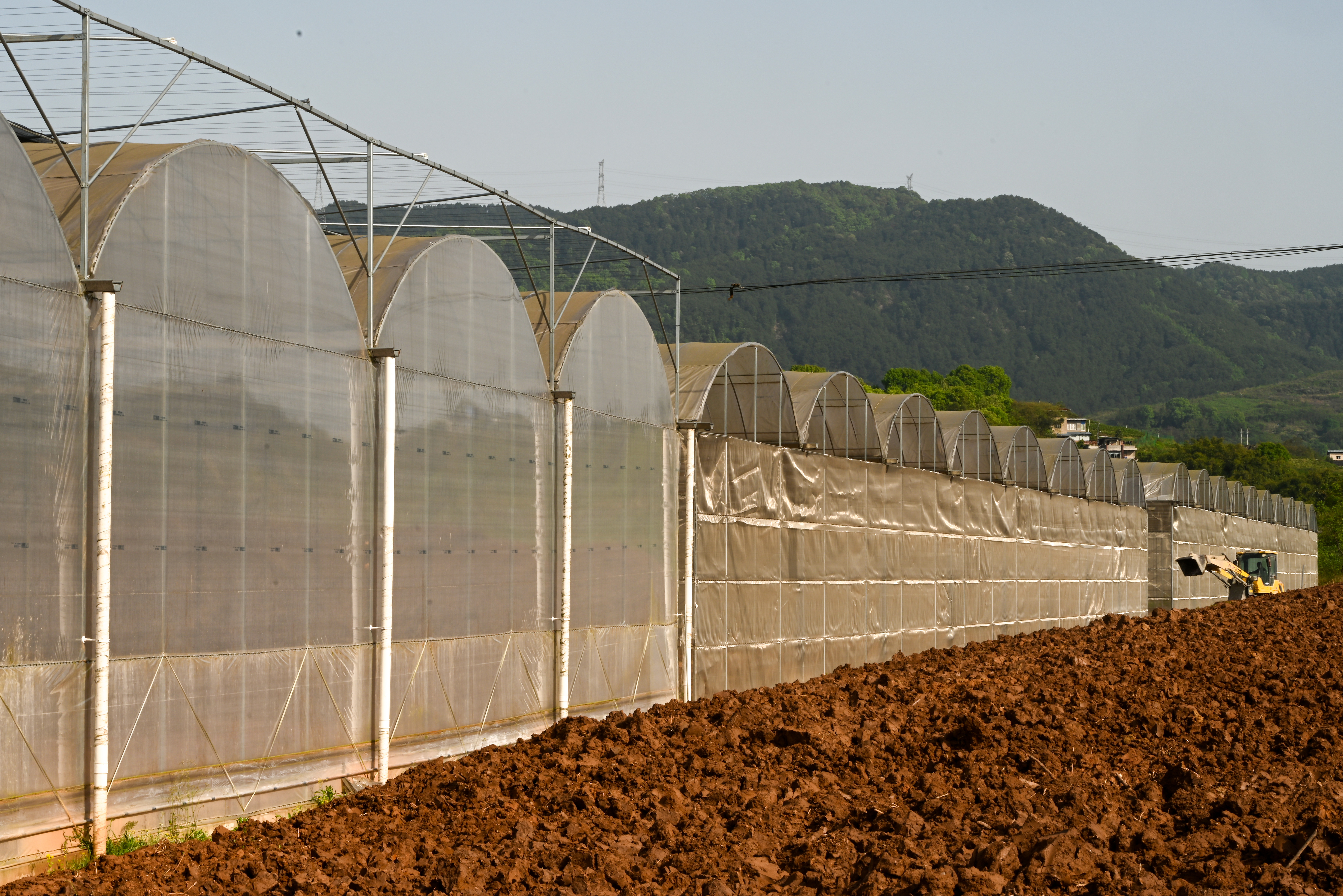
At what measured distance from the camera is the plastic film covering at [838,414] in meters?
22.7

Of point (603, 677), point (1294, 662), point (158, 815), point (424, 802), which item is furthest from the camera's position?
point (1294, 662)

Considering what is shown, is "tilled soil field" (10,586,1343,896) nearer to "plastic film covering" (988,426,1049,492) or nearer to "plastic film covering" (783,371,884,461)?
"plastic film covering" (783,371,884,461)

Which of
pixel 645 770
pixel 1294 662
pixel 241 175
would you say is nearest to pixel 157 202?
pixel 241 175

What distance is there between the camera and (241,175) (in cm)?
1073

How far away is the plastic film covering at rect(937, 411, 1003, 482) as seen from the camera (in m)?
29.1

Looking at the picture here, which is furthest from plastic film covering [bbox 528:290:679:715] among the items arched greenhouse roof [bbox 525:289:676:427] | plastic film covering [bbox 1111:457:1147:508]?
plastic film covering [bbox 1111:457:1147:508]

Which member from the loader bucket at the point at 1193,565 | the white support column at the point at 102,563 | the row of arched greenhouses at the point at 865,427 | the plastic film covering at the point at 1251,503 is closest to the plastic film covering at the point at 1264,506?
the plastic film covering at the point at 1251,503

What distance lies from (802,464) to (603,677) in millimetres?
6429

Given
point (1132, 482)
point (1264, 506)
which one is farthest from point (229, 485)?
point (1264, 506)

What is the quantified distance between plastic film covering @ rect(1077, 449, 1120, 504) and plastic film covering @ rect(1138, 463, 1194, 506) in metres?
8.36

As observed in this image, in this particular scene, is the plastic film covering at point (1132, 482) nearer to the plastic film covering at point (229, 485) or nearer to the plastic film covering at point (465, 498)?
the plastic film covering at point (465, 498)

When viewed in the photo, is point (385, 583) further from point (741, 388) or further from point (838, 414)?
point (838, 414)

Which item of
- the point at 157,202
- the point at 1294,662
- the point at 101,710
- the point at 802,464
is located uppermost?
the point at 157,202

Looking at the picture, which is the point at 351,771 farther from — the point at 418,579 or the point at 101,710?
the point at 101,710
